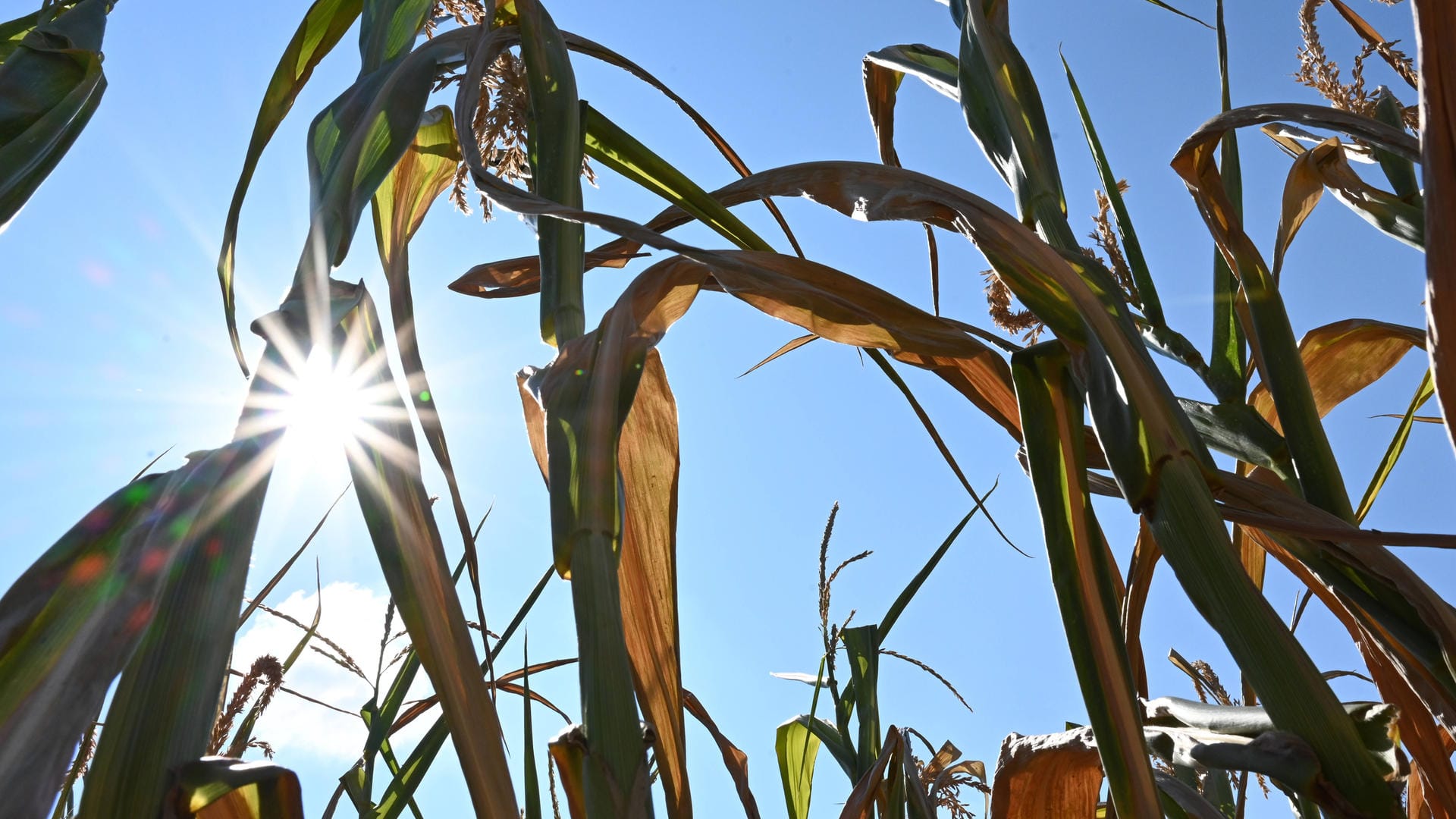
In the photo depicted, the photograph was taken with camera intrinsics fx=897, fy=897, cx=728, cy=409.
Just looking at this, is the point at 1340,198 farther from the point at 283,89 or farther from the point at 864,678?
the point at 283,89

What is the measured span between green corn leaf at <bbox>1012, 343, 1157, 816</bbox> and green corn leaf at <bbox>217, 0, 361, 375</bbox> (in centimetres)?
32

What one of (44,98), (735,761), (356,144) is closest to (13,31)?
(44,98)

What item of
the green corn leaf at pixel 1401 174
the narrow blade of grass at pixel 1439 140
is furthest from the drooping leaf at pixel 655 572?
the green corn leaf at pixel 1401 174

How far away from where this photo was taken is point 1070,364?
361 millimetres

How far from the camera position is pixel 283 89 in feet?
1.56

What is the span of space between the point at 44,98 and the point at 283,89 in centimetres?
10

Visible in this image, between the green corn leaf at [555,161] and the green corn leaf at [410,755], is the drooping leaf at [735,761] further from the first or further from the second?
the green corn leaf at [555,161]

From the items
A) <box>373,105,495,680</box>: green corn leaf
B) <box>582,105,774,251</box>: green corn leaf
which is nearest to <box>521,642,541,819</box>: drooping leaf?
<box>373,105,495,680</box>: green corn leaf

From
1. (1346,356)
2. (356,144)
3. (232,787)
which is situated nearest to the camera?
(232,787)

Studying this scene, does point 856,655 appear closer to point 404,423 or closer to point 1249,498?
point 1249,498

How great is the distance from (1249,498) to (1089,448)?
12 cm

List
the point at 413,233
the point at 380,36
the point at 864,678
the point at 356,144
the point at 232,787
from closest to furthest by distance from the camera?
the point at 232,787 < the point at 356,144 < the point at 380,36 < the point at 413,233 < the point at 864,678

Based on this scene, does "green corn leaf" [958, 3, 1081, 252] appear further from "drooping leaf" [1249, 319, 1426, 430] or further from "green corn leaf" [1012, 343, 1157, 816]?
"drooping leaf" [1249, 319, 1426, 430]

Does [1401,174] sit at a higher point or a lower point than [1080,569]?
higher
